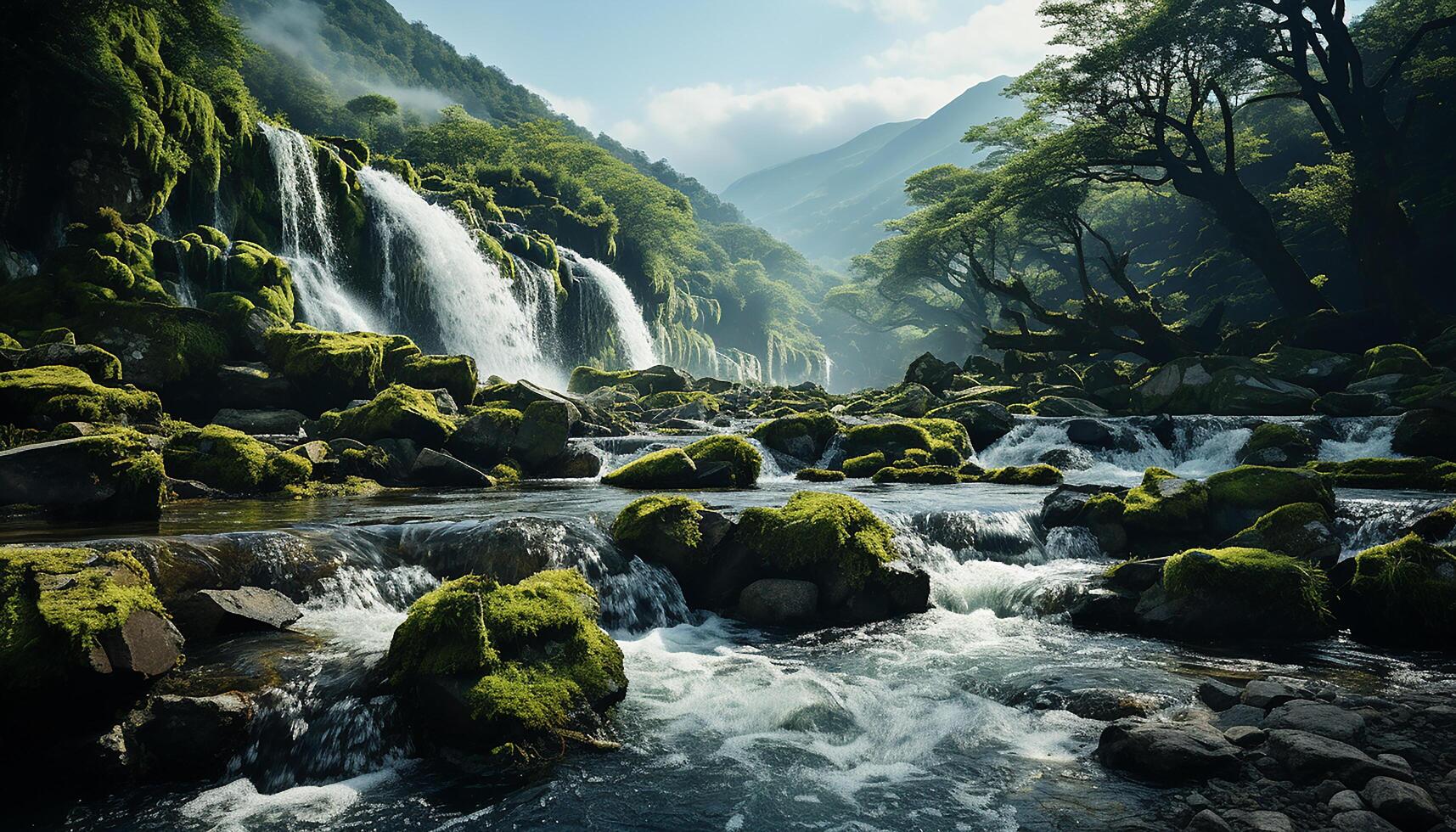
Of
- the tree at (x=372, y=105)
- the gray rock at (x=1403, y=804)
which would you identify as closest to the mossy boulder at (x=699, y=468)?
the gray rock at (x=1403, y=804)

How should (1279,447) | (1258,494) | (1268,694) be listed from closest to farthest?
1. (1268,694)
2. (1258,494)
3. (1279,447)

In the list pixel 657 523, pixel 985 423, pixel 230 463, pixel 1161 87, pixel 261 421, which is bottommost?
pixel 985 423

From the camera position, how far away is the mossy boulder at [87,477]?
9.48m

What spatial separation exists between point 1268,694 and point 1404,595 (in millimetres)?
3290

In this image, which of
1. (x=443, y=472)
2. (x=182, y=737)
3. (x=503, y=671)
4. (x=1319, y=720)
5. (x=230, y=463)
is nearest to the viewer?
(x=182, y=737)

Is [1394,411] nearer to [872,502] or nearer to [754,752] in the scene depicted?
[872,502]

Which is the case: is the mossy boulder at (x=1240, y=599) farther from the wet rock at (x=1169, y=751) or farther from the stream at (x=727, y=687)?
the wet rock at (x=1169, y=751)

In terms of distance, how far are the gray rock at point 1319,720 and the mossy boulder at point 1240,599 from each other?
251 centimetres

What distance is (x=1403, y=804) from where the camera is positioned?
13.4 feet

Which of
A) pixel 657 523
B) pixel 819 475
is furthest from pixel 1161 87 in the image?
pixel 657 523

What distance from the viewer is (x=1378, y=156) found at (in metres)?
28.6

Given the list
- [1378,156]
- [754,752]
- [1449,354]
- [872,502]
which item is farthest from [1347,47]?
[754,752]

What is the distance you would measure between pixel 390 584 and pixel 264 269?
21374 mm

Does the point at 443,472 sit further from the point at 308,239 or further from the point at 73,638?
the point at 308,239
